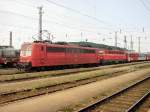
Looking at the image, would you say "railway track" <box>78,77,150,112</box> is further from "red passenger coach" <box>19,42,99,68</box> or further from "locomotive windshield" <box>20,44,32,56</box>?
"locomotive windshield" <box>20,44,32,56</box>

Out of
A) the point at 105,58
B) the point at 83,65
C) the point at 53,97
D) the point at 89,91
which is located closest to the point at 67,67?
the point at 83,65

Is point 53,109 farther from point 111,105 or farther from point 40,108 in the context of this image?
point 111,105

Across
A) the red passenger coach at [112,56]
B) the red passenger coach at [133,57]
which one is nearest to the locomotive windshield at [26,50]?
A: the red passenger coach at [112,56]

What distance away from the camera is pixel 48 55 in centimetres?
3147

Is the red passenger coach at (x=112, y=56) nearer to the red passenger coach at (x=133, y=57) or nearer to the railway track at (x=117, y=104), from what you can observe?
the red passenger coach at (x=133, y=57)

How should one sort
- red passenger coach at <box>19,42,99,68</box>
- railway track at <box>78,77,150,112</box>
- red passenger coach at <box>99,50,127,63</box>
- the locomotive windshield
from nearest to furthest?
railway track at <box>78,77,150,112</box>
red passenger coach at <box>19,42,99,68</box>
the locomotive windshield
red passenger coach at <box>99,50,127,63</box>

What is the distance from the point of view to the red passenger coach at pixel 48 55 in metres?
29.8

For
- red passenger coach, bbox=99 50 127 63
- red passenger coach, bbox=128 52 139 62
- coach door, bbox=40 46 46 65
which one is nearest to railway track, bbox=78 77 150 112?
coach door, bbox=40 46 46 65

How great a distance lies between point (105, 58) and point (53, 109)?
4215cm

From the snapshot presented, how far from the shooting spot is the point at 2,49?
125ft

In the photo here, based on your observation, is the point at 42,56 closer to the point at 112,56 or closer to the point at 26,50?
the point at 26,50

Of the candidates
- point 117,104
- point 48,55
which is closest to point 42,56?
point 48,55

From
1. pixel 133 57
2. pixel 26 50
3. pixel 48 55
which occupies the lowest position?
pixel 133 57

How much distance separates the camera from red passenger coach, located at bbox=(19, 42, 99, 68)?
29.8 metres
